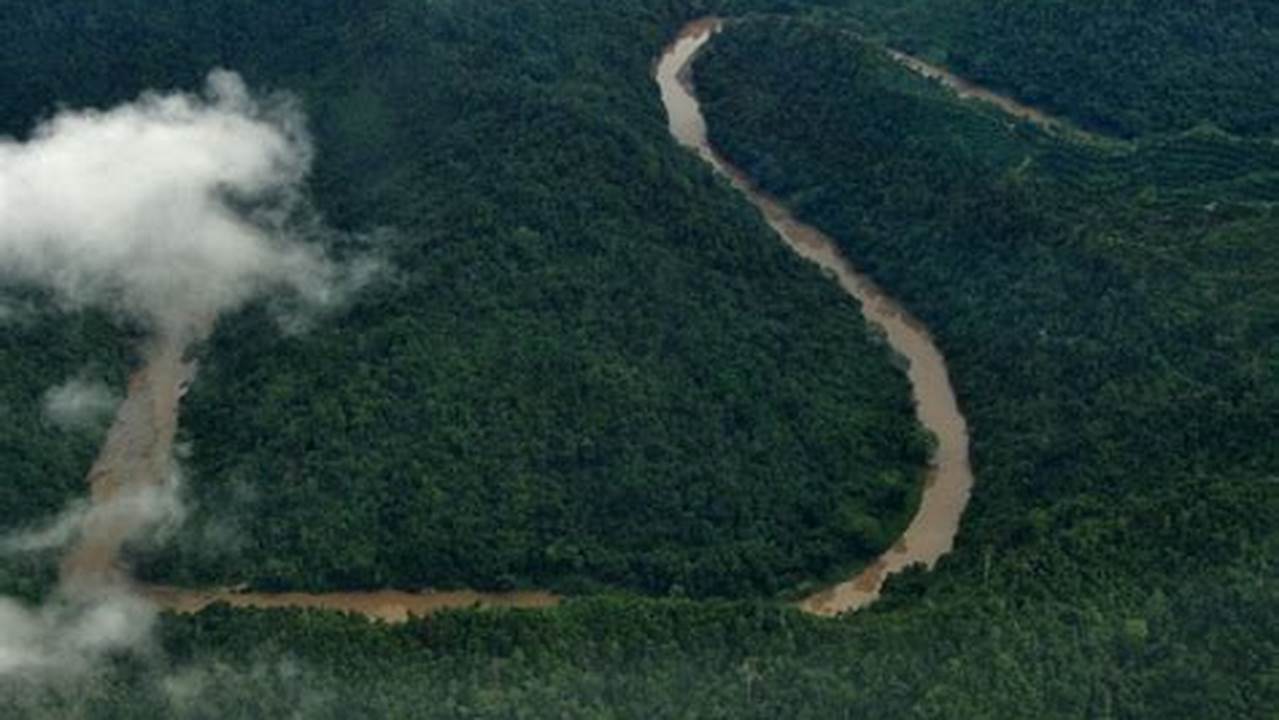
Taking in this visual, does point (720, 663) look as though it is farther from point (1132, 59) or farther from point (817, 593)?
point (1132, 59)

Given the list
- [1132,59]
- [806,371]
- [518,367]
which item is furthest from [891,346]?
[1132,59]

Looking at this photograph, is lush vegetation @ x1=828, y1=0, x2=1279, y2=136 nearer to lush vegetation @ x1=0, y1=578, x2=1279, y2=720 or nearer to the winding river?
the winding river

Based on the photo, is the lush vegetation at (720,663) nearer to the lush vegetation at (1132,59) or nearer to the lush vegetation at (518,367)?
the lush vegetation at (518,367)

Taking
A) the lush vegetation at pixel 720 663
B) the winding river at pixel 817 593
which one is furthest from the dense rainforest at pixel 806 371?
the winding river at pixel 817 593

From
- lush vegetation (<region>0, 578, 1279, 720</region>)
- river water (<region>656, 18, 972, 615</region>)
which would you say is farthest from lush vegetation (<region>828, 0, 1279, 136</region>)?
lush vegetation (<region>0, 578, 1279, 720</region>)

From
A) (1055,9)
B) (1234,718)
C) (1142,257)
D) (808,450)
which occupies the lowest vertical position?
(1234,718)

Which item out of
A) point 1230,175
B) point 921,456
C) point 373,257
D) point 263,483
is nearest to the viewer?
point 263,483

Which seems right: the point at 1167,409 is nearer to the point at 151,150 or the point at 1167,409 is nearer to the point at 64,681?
the point at 64,681

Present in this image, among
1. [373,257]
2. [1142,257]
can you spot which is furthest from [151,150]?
[1142,257]
